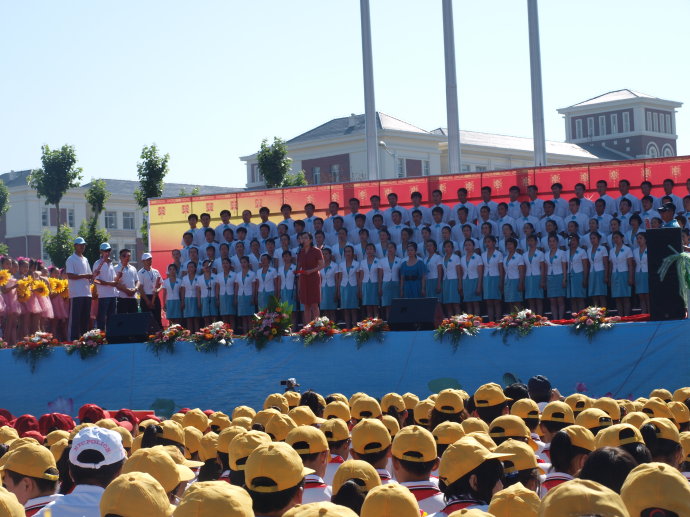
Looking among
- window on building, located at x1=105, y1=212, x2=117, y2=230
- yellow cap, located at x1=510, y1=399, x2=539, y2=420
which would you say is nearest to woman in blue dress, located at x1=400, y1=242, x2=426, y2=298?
yellow cap, located at x1=510, y1=399, x2=539, y2=420

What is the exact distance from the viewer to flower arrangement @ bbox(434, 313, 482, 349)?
12969 millimetres

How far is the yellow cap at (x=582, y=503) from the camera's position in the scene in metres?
2.97

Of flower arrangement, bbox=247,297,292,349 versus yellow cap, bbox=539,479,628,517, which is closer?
yellow cap, bbox=539,479,628,517

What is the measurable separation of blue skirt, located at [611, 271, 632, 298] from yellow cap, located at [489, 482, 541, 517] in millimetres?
12434

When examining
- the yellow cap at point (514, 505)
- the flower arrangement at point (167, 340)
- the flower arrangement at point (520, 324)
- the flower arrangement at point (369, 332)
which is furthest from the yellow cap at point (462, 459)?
the flower arrangement at point (167, 340)

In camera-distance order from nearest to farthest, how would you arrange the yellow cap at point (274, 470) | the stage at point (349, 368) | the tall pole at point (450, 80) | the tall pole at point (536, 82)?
1. the yellow cap at point (274, 470)
2. the stage at point (349, 368)
3. the tall pole at point (536, 82)
4. the tall pole at point (450, 80)

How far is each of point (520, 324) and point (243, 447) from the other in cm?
776

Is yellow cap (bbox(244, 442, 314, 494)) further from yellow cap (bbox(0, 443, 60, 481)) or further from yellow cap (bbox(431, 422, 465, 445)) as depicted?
yellow cap (bbox(431, 422, 465, 445))

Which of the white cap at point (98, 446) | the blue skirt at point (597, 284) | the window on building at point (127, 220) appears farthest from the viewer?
the window on building at point (127, 220)

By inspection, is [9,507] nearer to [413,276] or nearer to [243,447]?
[243,447]

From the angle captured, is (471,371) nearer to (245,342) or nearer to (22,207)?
(245,342)

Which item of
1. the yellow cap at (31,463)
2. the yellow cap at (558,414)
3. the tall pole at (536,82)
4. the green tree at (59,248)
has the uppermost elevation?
the tall pole at (536,82)

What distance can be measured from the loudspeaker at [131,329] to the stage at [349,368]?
22 cm

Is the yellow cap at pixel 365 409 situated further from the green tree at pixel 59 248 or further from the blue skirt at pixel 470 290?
the green tree at pixel 59 248
